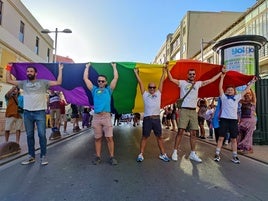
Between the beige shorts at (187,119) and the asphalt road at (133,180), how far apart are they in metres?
0.84

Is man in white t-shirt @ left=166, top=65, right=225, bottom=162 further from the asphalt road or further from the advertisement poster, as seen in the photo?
the advertisement poster

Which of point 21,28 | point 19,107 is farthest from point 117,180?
point 21,28

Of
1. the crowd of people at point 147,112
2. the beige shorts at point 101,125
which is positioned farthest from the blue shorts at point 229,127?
the beige shorts at point 101,125

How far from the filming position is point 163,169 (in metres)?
6.08

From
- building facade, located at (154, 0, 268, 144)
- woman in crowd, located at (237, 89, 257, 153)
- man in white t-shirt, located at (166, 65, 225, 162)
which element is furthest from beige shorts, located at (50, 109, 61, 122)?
building facade, located at (154, 0, 268, 144)

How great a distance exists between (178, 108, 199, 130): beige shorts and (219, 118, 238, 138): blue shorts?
643 mm

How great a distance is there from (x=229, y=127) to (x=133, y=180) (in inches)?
124

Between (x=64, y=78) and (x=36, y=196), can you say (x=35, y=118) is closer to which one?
(x=64, y=78)

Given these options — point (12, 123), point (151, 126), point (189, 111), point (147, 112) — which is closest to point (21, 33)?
point (12, 123)

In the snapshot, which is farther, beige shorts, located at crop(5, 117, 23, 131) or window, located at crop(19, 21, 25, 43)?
window, located at crop(19, 21, 25, 43)

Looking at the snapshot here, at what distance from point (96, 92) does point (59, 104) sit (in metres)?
6.55

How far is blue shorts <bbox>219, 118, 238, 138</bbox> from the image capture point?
7109 mm

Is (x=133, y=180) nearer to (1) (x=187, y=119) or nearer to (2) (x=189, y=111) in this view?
(1) (x=187, y=119)

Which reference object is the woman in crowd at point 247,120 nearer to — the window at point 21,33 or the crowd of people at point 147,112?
the crowd of people at point 147,112
